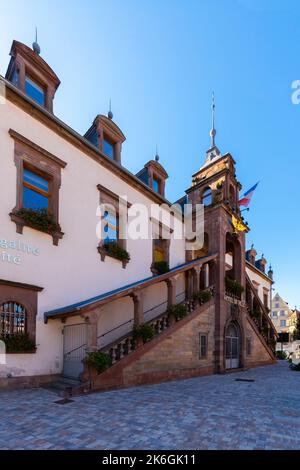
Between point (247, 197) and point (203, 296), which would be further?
point (247, 197)

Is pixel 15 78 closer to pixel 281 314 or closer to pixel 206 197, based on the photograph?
pixel 206 197

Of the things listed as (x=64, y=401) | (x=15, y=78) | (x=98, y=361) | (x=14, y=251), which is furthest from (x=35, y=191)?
(x=64, y=401)

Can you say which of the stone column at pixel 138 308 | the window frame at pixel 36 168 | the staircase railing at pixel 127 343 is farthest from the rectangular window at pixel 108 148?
the staircase railing at pixel 127 343

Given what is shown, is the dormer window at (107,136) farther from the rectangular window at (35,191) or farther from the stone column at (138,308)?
the stone column at (138,308)

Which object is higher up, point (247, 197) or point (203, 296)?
point (247, 197)

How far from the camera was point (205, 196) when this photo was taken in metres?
21.0

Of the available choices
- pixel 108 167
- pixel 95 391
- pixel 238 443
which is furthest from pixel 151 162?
pixel 238 443

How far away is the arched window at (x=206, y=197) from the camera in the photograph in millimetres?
20633

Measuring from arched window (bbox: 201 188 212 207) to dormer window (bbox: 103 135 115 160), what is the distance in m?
8.16

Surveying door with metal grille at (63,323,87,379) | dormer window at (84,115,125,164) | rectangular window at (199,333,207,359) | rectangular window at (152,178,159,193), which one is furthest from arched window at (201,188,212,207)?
door with metal grille at (63,323,87,379)

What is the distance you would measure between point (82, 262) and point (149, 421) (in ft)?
22.1

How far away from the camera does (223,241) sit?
18078 mm

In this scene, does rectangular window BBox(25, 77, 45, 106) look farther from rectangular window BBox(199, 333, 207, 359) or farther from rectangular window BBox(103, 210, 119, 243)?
rectangular window BBox(199, 333, 207, 359)

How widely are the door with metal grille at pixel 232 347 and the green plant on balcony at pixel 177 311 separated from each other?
17.6ft
